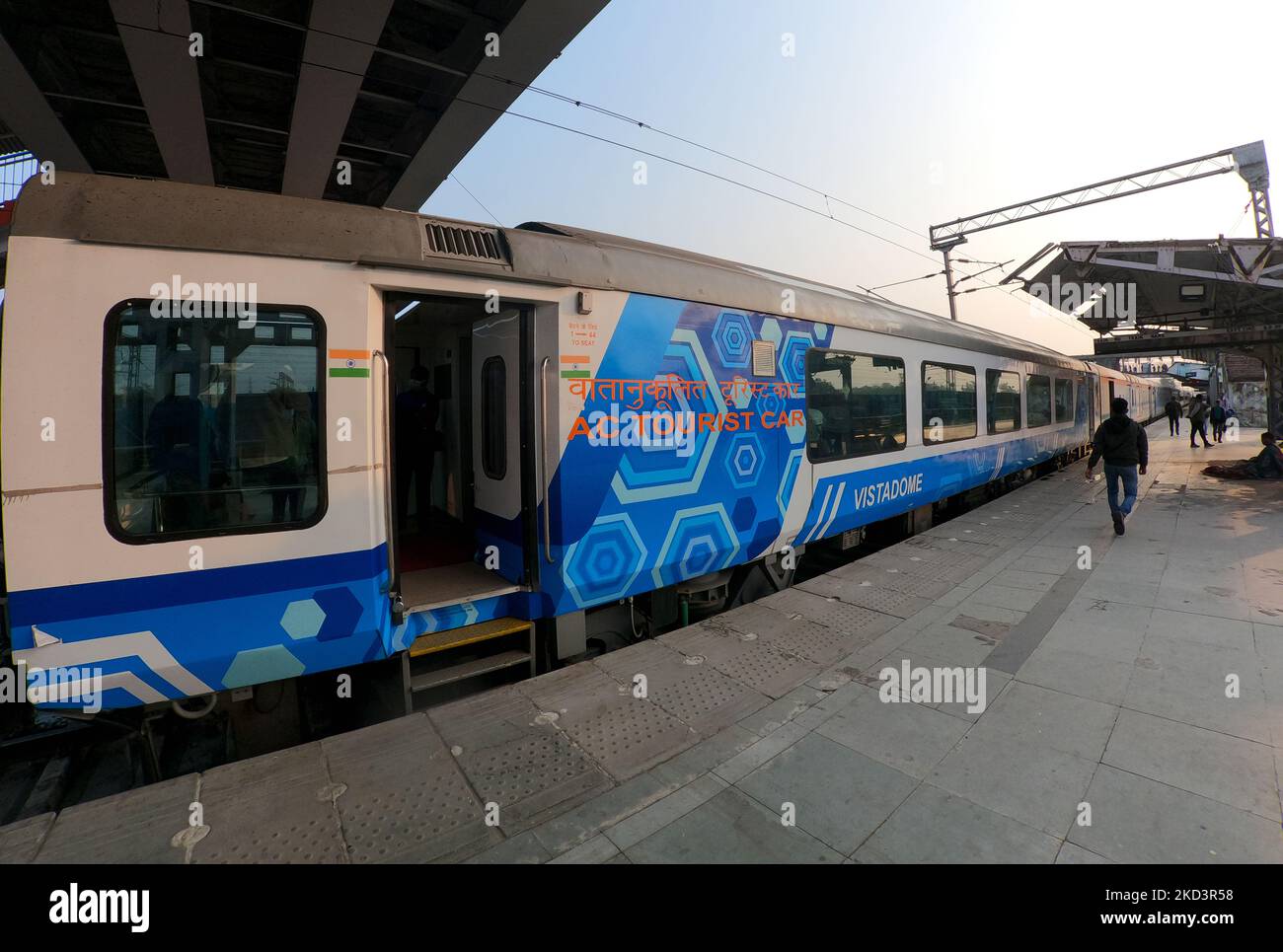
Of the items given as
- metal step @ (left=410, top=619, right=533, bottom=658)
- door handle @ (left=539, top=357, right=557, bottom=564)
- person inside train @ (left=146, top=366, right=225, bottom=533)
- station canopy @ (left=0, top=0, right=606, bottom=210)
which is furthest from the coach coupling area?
station canopy @ (left=0, top=0, right=606, bottom=210)

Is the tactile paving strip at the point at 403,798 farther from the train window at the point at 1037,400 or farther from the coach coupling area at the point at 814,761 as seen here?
the train window at the point at 1037,400

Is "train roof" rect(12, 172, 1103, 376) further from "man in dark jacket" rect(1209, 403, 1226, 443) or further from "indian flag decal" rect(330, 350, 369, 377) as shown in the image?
"man in dark jacket" rect(1209, 403, 1226, 443)

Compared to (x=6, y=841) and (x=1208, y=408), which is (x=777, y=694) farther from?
(x=1208, y=408)

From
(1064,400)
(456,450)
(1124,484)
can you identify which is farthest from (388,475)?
(1064,400)

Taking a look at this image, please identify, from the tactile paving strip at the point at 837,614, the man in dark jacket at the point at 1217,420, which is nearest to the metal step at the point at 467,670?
the tactile paving strip at the point at 837,614

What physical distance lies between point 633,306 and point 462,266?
3.96 ft

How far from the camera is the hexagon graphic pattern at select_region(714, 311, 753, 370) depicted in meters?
4.56

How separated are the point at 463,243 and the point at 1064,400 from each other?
15.9m

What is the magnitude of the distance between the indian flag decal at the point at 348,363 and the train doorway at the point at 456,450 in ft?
0.64

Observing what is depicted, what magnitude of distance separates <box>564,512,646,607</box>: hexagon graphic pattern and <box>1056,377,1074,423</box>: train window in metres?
14.0

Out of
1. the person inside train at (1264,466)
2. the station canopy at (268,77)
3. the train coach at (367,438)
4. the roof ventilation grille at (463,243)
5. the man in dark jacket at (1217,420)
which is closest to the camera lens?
the train coach at (367,438)

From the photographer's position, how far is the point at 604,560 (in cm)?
393

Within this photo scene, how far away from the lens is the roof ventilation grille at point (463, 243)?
130 inches
